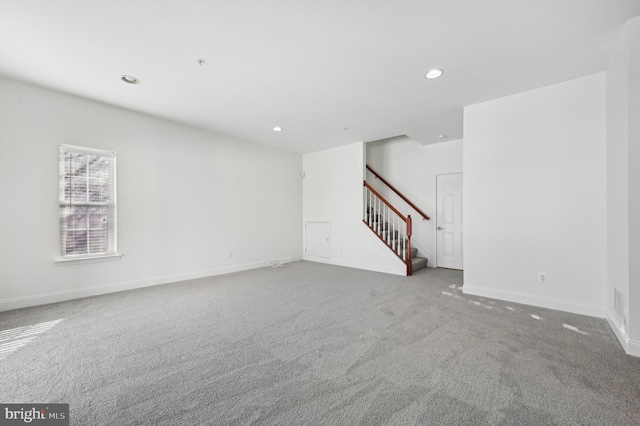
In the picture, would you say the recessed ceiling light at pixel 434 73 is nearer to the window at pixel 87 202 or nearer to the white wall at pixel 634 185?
the white wall at pixel 634 185

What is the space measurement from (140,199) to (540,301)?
5.73 metres

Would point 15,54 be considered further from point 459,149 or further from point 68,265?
point 459,149

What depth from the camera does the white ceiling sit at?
79.7 inches

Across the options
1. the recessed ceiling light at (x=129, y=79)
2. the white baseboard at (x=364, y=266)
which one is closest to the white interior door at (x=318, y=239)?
the white baseboard at (x=364, y=266)

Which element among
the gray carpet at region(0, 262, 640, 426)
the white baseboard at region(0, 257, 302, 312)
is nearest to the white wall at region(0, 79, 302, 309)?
the white baseboard at region(0, 257, 302, 312)

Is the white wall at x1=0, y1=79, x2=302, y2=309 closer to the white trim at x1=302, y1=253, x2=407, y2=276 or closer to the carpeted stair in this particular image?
the white trim at x1=302, y1=253, x2=407, y2=276

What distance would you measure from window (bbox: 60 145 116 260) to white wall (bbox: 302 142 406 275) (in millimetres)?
3973

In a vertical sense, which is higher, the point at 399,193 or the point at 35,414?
the point at 399,193

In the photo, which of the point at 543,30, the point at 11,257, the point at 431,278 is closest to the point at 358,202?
the point at 431,278

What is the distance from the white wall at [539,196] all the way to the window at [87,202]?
5.20m

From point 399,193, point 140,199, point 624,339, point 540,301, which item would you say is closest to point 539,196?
point 540,301

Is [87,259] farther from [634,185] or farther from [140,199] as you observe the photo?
[634,185]

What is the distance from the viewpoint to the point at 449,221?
18.2 feet

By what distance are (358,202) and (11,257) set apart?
5.28 meters
